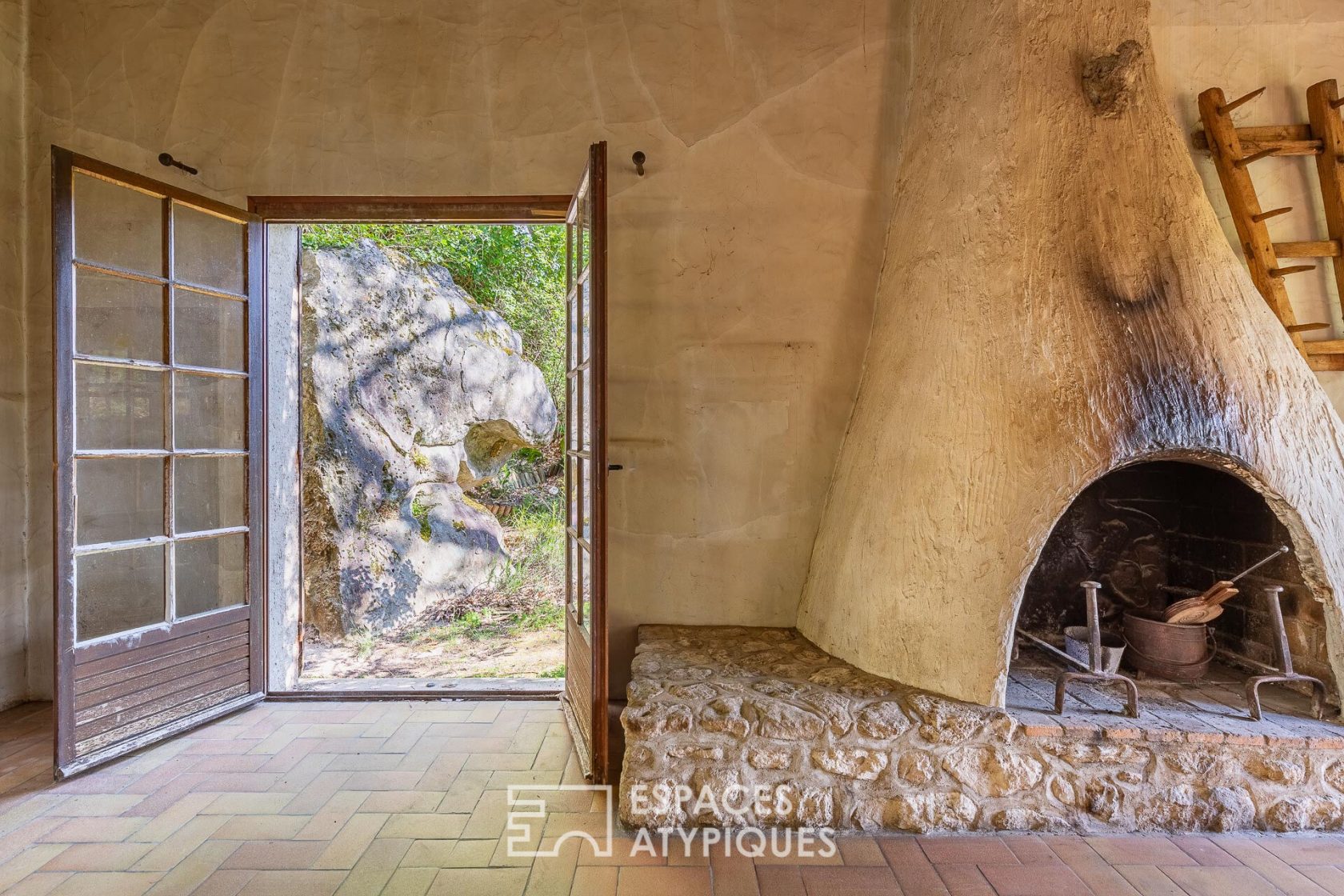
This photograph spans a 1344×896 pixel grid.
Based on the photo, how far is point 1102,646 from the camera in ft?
7.49

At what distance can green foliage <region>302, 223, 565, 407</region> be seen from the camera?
6.28 m

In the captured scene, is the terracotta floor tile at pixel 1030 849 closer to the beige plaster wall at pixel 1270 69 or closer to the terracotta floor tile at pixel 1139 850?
the terracotta floor tile at pixel 1139 850

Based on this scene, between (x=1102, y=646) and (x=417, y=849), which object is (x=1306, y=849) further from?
(x=417, y=849)

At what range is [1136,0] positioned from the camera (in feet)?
7.24

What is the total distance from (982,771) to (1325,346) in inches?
91.4

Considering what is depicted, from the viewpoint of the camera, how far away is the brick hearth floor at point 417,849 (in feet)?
5.64

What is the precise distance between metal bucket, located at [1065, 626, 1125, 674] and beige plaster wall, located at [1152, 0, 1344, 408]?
1659mm

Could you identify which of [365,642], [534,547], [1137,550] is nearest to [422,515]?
[365,642]

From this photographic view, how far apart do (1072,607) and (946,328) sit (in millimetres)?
1410

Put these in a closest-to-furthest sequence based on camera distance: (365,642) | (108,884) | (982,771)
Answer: (108,884) → (982,771) → (365,642)

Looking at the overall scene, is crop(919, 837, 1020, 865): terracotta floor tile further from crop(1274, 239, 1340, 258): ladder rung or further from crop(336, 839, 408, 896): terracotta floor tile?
crop(1274, 239, 1340, 258): ladder rung

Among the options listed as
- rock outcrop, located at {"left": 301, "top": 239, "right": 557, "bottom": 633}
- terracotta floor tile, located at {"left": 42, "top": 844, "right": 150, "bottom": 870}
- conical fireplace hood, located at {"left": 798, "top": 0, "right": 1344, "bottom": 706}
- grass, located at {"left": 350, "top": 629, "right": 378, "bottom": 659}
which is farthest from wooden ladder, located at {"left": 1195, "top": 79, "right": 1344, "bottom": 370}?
grass, located at {"left": 350, "top": 629, "right": 378, "bottom": 659}

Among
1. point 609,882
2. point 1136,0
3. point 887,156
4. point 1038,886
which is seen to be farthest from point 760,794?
point 1136,0
